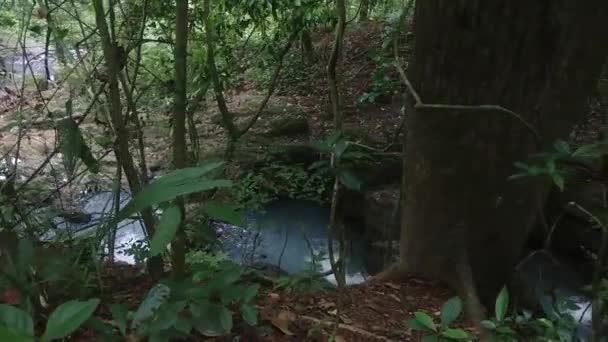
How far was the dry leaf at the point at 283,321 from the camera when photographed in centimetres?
170

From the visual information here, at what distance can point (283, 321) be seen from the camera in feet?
5.67

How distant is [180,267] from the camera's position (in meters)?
1.64

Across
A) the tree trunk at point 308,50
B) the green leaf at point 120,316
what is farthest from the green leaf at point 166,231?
the tree trunk at point 308,50

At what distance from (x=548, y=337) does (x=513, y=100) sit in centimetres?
96

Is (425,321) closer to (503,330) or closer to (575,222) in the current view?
(503,330)

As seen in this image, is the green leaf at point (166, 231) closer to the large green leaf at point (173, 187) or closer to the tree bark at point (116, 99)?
the large green leaf at point (173, 187)

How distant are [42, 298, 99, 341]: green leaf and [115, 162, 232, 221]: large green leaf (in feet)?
0.57

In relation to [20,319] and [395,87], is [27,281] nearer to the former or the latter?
[20,319]

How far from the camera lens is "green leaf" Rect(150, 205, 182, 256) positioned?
96cm

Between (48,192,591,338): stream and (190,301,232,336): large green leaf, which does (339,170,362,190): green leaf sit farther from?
(48,192,591,338): stream

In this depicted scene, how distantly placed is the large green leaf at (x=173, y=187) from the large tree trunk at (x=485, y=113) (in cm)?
150

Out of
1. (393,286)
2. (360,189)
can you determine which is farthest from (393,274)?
(360,189)

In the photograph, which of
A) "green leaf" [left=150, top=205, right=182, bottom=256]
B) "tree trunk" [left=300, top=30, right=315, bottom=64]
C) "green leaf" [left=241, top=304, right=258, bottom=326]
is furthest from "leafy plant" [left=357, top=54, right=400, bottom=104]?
"green leaf" [left=150, top=205, right=182, bottom=256]

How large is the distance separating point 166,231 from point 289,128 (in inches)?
240
